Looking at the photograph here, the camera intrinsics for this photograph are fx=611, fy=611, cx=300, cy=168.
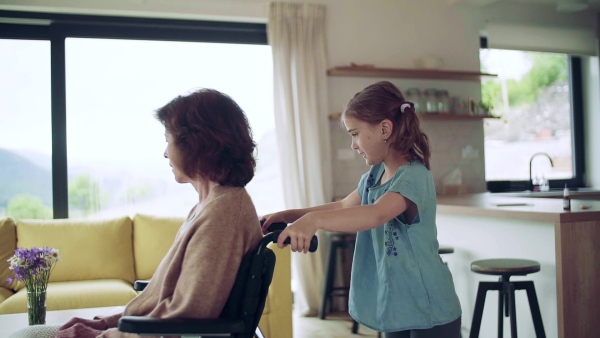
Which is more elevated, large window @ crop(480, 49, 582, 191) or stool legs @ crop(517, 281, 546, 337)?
large window @ crop(480, 49, 582, 191)

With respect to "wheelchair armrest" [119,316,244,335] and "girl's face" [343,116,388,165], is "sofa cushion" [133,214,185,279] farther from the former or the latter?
"wheelchair armrest" [119,316,244,335]

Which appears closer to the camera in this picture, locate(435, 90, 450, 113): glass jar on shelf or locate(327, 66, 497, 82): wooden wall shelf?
locate(327, 66, 497, 82): wooden wall shelf

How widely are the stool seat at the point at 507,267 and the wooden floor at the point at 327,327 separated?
134cm

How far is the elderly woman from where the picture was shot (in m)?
1.36

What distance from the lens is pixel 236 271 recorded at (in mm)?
1397

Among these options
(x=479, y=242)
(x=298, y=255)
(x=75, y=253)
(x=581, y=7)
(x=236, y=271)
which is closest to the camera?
(x=236, y=271)

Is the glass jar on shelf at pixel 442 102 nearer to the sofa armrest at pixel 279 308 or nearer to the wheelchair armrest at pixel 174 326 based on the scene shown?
the sofa armrest at pixel 279 308

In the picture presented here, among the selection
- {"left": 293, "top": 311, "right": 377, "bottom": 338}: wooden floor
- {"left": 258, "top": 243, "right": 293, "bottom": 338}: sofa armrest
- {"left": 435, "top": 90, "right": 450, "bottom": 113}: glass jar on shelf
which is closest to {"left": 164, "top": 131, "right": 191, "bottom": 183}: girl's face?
{"left": 258, "top": 243, "right": 293, "bottom": 338}: sofa armrest

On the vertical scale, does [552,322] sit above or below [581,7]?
below

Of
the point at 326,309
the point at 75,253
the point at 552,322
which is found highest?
the point at 75,253

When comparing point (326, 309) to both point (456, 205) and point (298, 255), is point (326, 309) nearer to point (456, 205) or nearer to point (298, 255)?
point (298, 255)

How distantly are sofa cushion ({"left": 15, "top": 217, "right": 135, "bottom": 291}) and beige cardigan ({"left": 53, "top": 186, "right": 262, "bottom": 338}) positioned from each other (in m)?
2.53

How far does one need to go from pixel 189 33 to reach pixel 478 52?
2552mm

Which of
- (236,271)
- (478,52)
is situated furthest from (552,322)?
(478,52)
